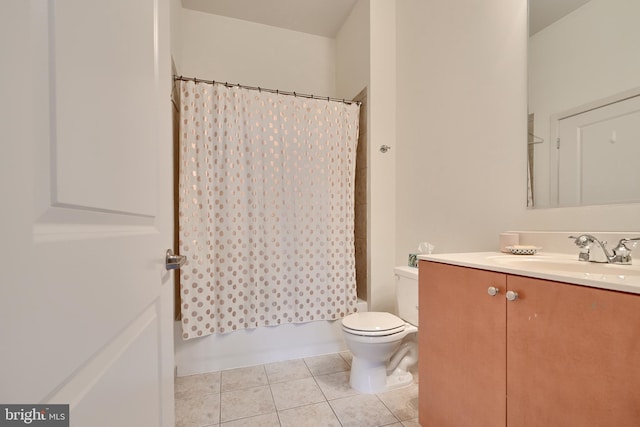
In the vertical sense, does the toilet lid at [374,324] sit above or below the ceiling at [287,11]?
below

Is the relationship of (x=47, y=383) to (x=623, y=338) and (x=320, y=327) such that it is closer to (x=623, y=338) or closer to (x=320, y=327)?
(x=623, y=338)

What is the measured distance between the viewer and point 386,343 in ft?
5.08

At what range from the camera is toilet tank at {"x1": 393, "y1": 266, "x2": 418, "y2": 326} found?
1.62 meters

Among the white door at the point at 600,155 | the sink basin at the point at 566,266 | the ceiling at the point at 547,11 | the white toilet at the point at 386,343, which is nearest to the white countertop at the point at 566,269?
the sink basin at the point at 566,266

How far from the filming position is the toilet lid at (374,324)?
1541 mm

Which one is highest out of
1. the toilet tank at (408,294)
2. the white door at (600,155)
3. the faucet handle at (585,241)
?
the white door at (600,155)

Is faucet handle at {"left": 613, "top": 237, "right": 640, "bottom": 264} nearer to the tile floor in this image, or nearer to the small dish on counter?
the small dish on counter

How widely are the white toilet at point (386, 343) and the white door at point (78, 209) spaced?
3.70 ft

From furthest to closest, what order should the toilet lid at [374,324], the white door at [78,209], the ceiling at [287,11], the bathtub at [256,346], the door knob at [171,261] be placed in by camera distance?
1. the ceiling at [287,11]
2. the bathtub at [256,346]
3. the toilet lid at [374,324]
4. the door knob at [171,261]
5. the white door at [78,209]

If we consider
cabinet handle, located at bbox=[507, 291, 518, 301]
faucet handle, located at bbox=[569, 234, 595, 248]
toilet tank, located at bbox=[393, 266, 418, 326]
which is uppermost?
faucet handle, located at bbox=[569, 234, 595, 248]

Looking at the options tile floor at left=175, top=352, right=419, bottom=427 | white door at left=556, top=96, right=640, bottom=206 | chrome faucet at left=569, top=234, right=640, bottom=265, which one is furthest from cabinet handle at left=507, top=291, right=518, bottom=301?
tile floor at left=175, top=352, right=419, bottom=427

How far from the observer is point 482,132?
1.51m

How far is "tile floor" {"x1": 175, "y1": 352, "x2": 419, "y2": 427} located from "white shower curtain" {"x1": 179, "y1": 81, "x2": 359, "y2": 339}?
1.04 ft

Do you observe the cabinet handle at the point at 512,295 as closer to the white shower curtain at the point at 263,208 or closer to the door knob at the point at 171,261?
the door knob at the point at 171,261
